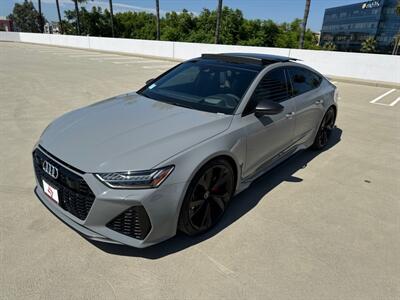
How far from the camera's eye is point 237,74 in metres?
3.34

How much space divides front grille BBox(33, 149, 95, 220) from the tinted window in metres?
2.83

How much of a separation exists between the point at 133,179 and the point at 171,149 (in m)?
0.38

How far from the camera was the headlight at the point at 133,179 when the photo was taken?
2.12 m

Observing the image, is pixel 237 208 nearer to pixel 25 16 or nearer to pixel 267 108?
pixel 267 108

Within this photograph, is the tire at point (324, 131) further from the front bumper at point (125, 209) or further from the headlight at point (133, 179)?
the headlight at point (133, 179)

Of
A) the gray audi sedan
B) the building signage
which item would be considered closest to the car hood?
the gray audi sedan

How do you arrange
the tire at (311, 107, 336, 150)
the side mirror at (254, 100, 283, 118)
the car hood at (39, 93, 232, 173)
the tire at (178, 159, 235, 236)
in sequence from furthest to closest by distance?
1. the tire at (311, 107, 336, 150)
2. the side mirror at (254, 100, 283, 118)
3. the tire at (178, 159, 235, 236)
4. the car hood at (39, 93, 232, 173)

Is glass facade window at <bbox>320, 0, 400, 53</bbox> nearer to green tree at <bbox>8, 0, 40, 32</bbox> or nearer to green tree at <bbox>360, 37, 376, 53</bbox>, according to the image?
green tree at <bbox>360, 37, 376, 53</bbox>

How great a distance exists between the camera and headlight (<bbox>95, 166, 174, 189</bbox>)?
212 centimetres

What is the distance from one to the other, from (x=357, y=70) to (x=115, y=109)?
49.8 feet

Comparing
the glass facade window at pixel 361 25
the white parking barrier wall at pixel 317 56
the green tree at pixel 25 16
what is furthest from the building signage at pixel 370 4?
the green tree at pixel 25 16

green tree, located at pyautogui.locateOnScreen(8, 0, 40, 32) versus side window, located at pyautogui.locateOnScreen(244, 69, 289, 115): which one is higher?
green tree, located at pyautogui.locateOnScreen(8, 0, 40, 32)

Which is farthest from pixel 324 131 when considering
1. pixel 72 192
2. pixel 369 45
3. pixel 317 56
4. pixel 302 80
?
pixel 369 45

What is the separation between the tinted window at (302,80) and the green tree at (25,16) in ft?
331
